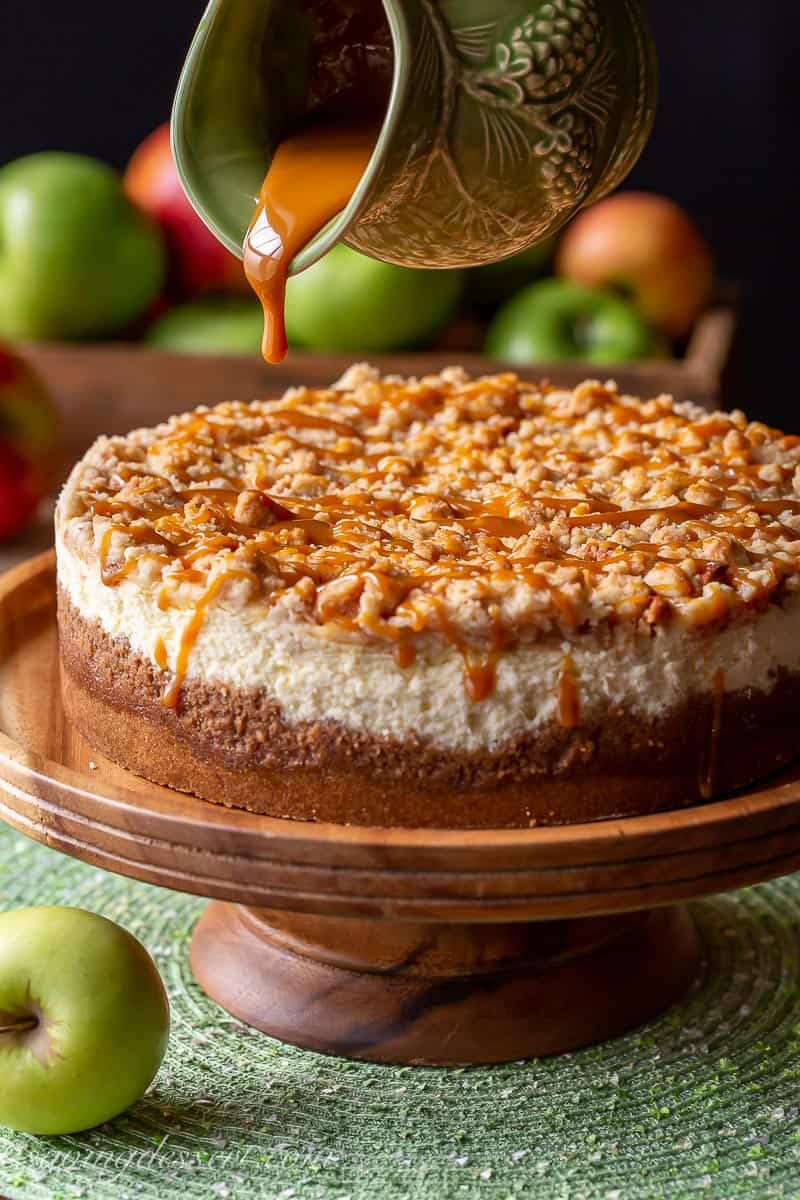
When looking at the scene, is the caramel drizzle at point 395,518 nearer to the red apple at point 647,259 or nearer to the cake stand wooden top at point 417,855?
the cake stand wooden top at point 417,855

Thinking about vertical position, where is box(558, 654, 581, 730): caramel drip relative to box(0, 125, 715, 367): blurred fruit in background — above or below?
above

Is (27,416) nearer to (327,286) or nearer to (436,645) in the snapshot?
(327,286)

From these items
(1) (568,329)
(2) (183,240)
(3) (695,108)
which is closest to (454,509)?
(1) (568,329)

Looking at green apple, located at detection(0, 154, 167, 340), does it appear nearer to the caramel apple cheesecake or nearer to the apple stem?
the caramel apple cheesecake

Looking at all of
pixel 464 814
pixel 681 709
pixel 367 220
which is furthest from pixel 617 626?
pixel 367 220

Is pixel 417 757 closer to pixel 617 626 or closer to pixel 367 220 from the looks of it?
pixel 617 626

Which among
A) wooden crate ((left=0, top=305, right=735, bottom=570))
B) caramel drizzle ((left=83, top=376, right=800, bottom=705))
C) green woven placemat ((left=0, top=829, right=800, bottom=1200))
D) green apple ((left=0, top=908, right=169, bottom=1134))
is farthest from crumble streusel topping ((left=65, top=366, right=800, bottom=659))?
wooden crate ((left=0, top=305, right=735, bottom=570))

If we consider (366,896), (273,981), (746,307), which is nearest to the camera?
(366,896)
